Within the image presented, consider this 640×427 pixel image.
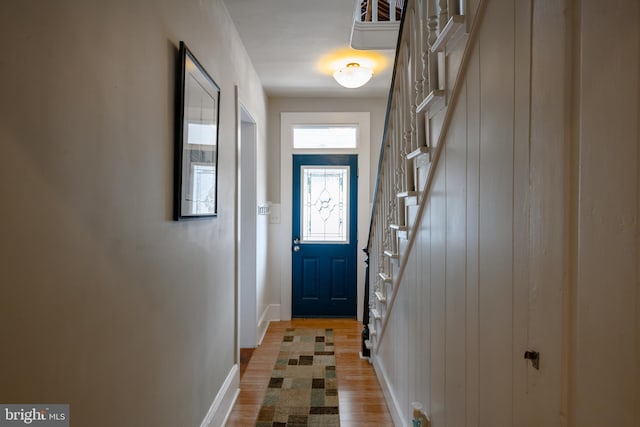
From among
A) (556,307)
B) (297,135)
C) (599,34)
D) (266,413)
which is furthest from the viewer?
(297,135)

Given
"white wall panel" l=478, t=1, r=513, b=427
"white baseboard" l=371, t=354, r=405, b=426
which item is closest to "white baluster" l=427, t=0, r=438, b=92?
"white wall panel" l=478, t=1, r=513, b=427

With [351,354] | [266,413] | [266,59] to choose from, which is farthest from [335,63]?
[266,413]

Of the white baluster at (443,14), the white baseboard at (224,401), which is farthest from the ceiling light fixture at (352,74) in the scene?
the white baseboard at (224,401)

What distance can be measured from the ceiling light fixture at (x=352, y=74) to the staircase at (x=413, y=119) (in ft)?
3.96

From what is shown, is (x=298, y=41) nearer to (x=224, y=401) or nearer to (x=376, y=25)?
(x=376, y=25)

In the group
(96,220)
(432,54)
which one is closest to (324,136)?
(432,54)

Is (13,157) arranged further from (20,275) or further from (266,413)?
(266,413)

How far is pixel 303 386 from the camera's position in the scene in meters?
2.88

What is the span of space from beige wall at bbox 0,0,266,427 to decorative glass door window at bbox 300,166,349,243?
9.07 ft

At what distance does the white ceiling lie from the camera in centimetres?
252

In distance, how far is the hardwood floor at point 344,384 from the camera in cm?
243

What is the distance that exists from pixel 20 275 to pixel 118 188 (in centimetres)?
42

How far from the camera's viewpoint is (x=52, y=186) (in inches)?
35.1

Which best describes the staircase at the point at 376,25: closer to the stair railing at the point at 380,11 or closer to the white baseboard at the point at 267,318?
the stair railing at the point at 380,11
